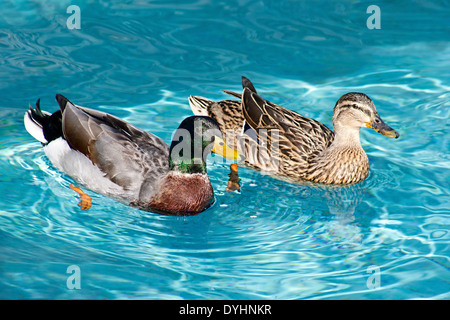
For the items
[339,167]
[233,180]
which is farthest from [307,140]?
[233,180]

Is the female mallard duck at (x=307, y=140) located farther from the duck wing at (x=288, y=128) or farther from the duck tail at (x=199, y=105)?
the duck tail at (x=199, y=105)

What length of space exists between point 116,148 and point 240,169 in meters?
1.54

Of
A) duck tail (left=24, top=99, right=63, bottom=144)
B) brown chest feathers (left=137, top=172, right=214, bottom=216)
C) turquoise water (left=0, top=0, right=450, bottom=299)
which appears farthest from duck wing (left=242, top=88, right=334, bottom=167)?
duck tail (left=24, top=99, right=63, bottom=144)

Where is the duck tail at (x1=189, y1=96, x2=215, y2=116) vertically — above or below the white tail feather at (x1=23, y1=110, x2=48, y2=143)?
above

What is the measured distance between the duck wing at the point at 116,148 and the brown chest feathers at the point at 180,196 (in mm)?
141

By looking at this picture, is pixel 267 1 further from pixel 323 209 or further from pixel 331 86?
pixel 323 209

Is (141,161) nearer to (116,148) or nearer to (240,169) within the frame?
(116,148)

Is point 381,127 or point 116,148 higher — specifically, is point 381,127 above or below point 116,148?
above

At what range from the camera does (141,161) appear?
257 inches

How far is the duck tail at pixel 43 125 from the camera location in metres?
7.13

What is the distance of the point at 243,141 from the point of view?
7590 millimetres

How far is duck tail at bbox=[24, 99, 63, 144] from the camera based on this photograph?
23.4ft

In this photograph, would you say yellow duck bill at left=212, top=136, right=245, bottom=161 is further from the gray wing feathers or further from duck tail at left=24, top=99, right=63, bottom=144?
duck tail at left=24, top=99, right=63, bottom=144

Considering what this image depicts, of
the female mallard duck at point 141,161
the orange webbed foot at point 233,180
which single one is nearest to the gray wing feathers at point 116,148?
the female mallard duck at point 141,161
